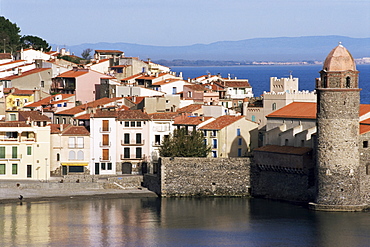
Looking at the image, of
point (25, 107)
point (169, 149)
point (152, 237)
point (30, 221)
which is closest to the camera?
point (152, 237)

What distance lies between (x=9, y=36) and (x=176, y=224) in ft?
249

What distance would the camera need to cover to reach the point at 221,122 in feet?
226

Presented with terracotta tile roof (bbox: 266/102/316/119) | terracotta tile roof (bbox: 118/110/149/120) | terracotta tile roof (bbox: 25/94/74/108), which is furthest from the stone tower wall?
terracotta tile roof (bbox: 25/94/74/108)

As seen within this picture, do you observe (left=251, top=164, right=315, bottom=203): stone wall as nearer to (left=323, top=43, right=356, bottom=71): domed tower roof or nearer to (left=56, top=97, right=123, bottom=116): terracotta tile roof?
(left=323, top=43, right=356, bottom=71): domed tower roof

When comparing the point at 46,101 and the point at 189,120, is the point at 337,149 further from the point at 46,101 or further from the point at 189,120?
the point at 46,101

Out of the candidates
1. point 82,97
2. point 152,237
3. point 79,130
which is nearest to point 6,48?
point 82,97

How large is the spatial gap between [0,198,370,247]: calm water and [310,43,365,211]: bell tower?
123cm

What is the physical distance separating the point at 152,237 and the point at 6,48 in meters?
76.2

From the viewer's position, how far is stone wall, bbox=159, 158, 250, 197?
62.8m

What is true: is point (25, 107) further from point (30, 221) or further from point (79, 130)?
point (30, 221)

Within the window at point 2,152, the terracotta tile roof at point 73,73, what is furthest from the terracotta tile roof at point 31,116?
the terracotta tile roof at point 73,73

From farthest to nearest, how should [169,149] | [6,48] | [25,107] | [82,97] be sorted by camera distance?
1. [6,48]
2. [82,97]
3. [25,107]
4. [169,149]

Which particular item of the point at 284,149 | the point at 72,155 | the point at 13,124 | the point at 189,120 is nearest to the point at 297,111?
the point at 284,149

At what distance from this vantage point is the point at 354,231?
169ft
